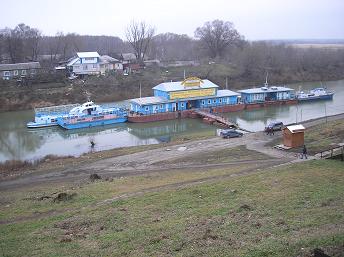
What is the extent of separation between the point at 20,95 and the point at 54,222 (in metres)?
49.7

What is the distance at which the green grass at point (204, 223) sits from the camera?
41.0 ft

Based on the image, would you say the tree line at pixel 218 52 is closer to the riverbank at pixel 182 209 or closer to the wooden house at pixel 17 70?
the wooden house at pixel 17 70

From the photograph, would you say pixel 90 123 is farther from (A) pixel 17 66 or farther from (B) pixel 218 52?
(B) pixel 218 52

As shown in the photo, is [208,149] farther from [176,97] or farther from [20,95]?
[20,95]

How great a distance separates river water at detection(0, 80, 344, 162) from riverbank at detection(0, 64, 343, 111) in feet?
14.3

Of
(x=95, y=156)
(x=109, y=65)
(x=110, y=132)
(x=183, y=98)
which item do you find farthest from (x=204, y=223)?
(x=109, y=65)

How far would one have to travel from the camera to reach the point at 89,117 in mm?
48250

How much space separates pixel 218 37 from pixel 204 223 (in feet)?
312

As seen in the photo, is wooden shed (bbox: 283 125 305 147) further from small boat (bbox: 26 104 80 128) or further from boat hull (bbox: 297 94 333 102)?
boat hull (bbox: 297 94 333 102)

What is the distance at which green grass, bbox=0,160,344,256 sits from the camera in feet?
41.0

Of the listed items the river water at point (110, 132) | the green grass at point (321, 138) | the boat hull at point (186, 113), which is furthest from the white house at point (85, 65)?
the green grass at point (321, 138)

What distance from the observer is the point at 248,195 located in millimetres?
18062

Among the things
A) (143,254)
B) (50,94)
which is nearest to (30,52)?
(50,94)

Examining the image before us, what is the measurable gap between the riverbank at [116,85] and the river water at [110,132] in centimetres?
435
